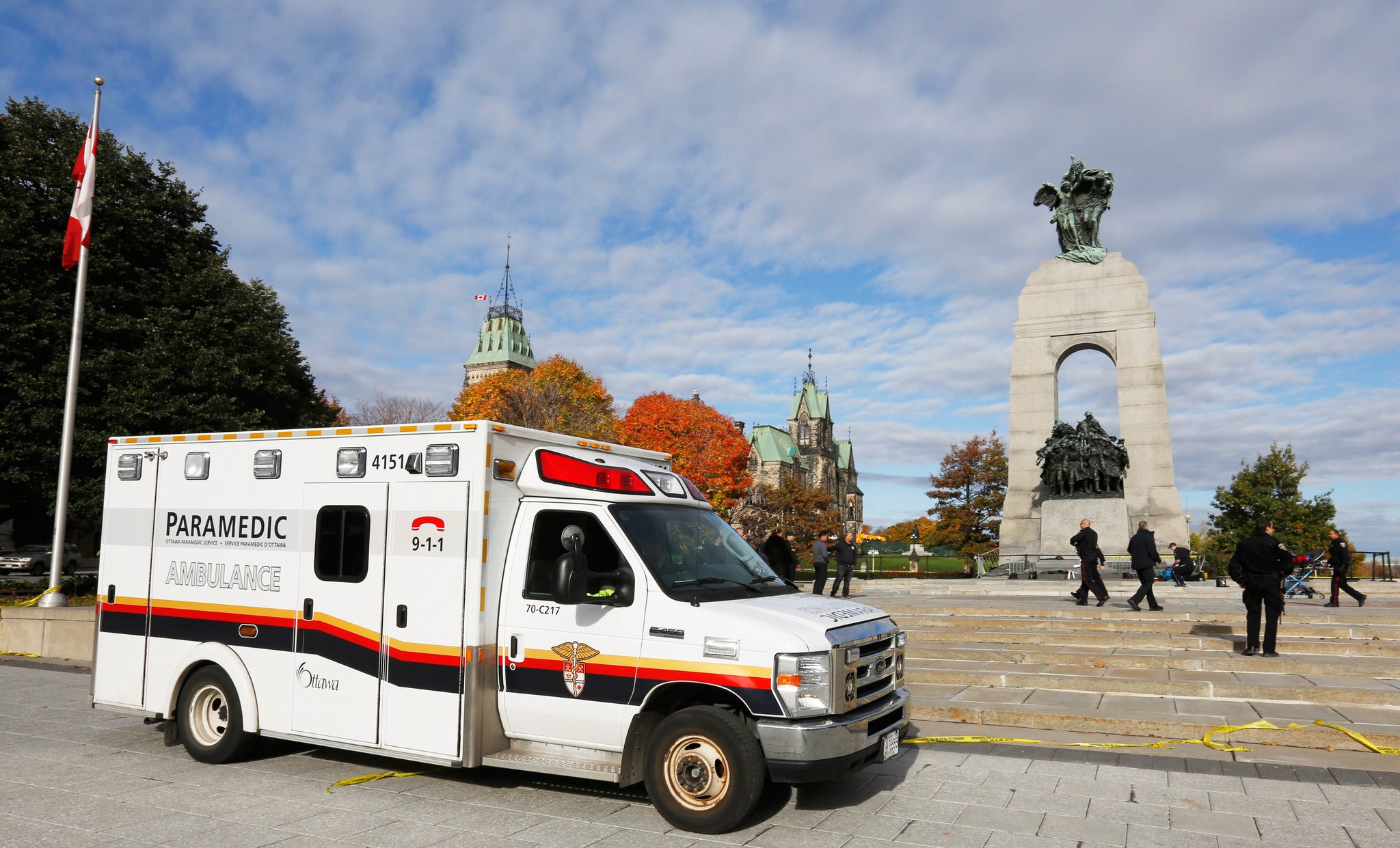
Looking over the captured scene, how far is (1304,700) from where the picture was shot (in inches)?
372

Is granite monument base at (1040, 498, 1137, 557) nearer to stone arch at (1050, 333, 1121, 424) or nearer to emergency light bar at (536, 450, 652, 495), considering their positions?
stone arch at (1050, 333, 1121, 424)

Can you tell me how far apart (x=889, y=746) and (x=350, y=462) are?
475 cm

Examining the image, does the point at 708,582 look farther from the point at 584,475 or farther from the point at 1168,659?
the point at 1168,659

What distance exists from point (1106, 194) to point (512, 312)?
106 meters

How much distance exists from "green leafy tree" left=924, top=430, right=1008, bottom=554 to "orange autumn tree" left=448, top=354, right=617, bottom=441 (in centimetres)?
2329

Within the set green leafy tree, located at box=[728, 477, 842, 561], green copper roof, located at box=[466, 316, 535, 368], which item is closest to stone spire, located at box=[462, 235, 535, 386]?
green copper roof, located at box=[466, 316, 535, 368]

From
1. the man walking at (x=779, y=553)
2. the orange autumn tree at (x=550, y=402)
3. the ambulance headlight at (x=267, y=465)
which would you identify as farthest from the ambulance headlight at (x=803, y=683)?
the orange autumn tree at (x=550, y=402)

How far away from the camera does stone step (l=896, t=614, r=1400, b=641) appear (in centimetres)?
1281

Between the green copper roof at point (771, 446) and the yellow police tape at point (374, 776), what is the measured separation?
118761 millimetres

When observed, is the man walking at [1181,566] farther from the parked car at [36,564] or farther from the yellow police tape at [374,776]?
the parked car at [36,564]

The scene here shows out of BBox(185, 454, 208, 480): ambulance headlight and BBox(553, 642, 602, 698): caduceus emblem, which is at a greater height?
BBox(185, 454, 208, 480): ambulance headlight

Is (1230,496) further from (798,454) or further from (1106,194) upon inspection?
(798,454)

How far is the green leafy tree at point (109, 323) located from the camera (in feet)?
70.4

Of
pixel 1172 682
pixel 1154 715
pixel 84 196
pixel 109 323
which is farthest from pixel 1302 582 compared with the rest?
pixel 109 323
